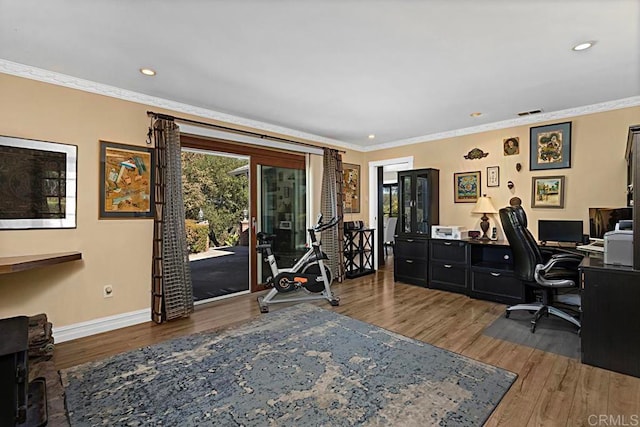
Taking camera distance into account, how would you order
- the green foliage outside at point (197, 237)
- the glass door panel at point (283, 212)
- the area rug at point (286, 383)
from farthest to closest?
1. the green foliage outside at point (197, 237)
2. the glass door panel at point (283, 212)
3. the area rug at point (286, 383)

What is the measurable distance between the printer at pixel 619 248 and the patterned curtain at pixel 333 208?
11.0ft

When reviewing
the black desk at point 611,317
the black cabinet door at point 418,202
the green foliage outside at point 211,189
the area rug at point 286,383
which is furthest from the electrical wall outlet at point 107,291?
the black desk at point 611,317

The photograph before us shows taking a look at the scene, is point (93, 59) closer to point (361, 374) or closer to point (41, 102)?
point (41, 102)

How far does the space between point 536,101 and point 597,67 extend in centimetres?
86

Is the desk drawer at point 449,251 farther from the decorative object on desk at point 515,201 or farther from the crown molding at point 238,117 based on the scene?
the crown molding at point 238,117

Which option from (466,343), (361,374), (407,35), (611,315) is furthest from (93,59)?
(611,315)

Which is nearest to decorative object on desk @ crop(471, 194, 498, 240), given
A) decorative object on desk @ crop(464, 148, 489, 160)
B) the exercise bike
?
decorative object on desk @ crop(464, 148, 489, 160)

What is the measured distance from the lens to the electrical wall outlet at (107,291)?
315 cm

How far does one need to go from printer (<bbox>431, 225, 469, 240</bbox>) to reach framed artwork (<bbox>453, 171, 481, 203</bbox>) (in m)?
0.47

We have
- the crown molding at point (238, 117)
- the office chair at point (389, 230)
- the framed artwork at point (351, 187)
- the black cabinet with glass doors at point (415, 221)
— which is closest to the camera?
the crown molding at point (238, 117)

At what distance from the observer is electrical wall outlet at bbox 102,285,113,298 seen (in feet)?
10.3

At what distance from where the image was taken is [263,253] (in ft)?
14.6

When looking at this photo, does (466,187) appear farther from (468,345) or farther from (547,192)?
(468,345)

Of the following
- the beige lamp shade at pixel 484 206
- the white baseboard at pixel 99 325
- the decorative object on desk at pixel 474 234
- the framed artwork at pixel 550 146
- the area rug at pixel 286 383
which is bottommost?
the area rug at pixel 286 383
